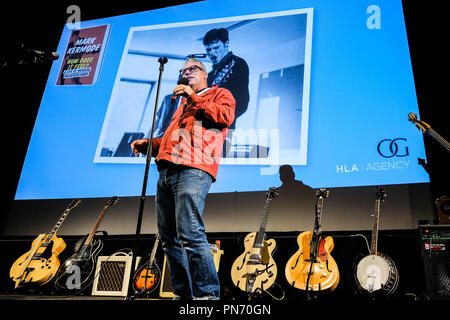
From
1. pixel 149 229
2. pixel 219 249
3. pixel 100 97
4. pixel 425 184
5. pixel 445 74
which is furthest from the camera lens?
pixel 100 97

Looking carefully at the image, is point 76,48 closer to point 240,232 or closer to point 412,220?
point 240,232

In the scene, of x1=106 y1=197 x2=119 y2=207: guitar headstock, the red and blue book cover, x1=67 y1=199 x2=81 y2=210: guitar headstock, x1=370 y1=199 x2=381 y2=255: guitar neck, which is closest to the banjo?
x1=370 y1=199 x2=381 y2=255: guitar neck

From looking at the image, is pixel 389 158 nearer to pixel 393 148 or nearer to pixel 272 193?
pixel 393 148

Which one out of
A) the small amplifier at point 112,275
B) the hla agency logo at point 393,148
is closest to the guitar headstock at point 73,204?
the small amplifier at point 112,275

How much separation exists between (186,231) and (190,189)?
0.21 m

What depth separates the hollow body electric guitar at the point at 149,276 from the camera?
338cm

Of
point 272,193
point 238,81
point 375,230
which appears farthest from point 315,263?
point 238,81

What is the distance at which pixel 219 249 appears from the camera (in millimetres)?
3373

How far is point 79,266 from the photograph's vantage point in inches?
137

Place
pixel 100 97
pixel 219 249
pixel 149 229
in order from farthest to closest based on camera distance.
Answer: pixel 100 97 < pixel 149 229 < pixel 219 249

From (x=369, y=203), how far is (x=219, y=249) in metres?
1.35

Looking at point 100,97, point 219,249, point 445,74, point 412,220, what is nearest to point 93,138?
point 100,97

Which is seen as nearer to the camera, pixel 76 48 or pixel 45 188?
pixel 45 188

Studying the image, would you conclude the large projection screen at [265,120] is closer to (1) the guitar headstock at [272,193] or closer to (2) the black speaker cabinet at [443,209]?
(1) the guitar headstock at [272,193]
